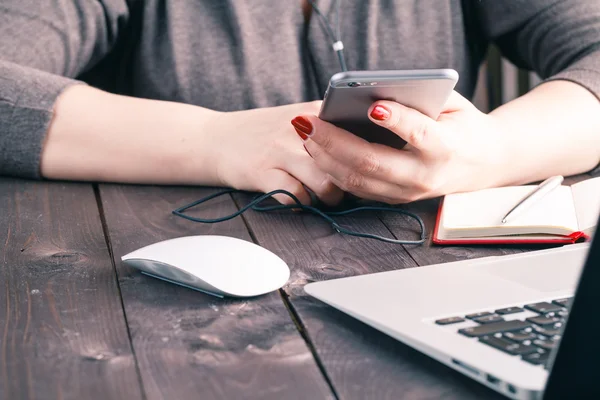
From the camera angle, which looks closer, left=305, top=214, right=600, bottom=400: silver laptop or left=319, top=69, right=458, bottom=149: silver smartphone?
left=305, top=214, right=600, bottom=400: silver laptop

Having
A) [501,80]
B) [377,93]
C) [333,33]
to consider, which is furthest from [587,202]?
[501,80]

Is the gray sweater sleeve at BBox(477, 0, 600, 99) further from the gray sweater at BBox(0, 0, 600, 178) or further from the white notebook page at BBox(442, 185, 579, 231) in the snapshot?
the white notebook page at BBox(442, 185, 579, 231)

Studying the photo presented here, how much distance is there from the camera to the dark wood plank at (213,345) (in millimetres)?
452

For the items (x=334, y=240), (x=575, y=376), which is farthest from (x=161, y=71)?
(x=575, y=376)

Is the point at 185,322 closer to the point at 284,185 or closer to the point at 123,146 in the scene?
the point at 284,185

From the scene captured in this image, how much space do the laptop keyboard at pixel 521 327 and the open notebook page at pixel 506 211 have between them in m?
0.19

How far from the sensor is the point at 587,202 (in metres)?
0.74

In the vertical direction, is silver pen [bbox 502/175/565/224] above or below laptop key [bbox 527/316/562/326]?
below

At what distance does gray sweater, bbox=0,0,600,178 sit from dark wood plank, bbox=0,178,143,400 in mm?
278

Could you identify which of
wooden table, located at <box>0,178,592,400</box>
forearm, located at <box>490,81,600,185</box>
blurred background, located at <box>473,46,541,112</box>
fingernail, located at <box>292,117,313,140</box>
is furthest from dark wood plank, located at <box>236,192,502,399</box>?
blurred background, located at <box>473,46,541,112</box>

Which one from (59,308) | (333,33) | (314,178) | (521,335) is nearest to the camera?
(521,335)

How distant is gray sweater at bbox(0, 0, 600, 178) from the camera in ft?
3.30

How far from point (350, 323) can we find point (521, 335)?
0.13 meters

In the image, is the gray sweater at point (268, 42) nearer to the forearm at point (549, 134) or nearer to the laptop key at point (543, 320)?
Answer: the forearm at point (549, 134)
